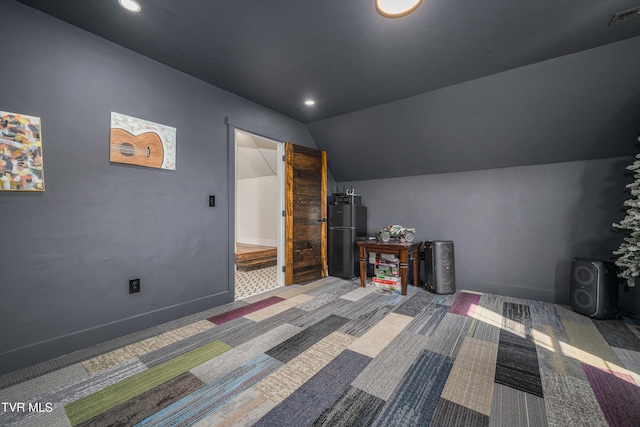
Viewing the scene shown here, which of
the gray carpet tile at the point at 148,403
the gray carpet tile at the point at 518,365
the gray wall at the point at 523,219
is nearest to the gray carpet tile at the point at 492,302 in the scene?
the gray wall at the point at 523,219

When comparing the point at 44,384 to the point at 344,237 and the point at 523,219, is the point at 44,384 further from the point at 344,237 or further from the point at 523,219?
the point at 523,219

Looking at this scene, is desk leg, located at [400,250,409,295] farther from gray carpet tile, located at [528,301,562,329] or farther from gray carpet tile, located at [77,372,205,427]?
gray carpet tile, located at [77,372,205,427]

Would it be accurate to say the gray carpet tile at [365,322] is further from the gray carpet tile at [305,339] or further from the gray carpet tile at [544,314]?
the gray carpet tile at [544,314]

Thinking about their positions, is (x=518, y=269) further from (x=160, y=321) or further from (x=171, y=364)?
(x=160, y=321)

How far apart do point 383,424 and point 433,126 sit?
325 centimetres

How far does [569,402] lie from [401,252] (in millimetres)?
2019

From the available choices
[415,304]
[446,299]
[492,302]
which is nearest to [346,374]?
[415,304]

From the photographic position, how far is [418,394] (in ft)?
4.99

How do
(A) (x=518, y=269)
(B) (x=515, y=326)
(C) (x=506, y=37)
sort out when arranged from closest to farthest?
1. (C) (x=506, y=37)
2. (B) (x=515, y=326)
3. (A) (x=518, y=269)

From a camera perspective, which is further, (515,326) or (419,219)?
(419,219)

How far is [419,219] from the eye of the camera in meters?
4.02

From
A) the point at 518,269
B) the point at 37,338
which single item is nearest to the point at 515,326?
the point at 518,269

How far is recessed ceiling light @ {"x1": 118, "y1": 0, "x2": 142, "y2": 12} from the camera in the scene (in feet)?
5.70

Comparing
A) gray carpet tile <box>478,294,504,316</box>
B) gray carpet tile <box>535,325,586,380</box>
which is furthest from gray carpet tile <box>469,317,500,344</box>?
gray carpet tile <box>478,294,504,316</box>
